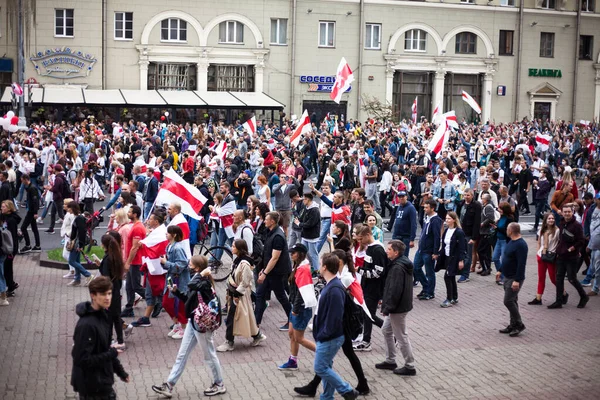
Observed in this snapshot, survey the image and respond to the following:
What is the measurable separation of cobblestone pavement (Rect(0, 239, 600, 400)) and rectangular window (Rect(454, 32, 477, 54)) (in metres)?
38.5

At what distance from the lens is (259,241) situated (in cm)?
1229

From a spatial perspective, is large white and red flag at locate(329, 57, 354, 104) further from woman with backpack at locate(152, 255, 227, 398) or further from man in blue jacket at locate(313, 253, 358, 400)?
man in blue jacket at locate(313, 253, 358, 400)

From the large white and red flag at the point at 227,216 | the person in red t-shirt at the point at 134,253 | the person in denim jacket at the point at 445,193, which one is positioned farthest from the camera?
the person in denim jacket at the point at 445,193

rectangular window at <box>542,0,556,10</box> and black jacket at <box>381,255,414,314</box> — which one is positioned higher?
rectangular window at <box>542,0,556,10</box>

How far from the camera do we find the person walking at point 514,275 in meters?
11.2

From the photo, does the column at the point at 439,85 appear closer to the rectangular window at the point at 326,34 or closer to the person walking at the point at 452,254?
the rectangular window at the point at 326,34

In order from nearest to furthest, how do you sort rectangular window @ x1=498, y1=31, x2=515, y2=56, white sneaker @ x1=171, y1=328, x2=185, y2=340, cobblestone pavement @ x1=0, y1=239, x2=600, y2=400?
1. cobblestone pavement @ x1=0, y1=239, x2=600, y2=400
2. white sneaker @ x1=171, y1=328, x2=185, y2=340
3. rectangular window @ x1=498, y1=31, x2=515, y2=56

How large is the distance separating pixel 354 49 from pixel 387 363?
39030 millimetres

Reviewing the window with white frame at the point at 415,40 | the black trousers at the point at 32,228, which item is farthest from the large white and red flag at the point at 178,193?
the window with white frame at the point at 415,40

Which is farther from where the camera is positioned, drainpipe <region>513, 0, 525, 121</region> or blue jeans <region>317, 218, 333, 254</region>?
drainpipe <region>513, 0, 525, 121</region>

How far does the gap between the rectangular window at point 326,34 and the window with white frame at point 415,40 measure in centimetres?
502

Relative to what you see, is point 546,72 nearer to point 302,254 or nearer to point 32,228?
point 32,228

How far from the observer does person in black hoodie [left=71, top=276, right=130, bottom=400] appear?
6.62 meters

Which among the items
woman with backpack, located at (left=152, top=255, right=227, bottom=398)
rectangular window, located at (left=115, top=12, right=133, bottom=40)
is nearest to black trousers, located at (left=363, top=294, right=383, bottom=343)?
woman with backpack, located at (left=152, top=255, right=227, bottom=398)
